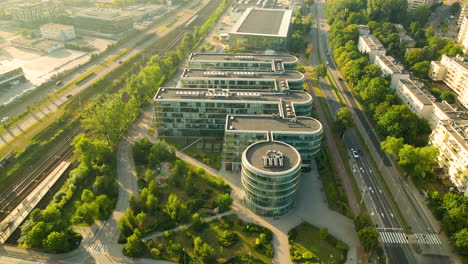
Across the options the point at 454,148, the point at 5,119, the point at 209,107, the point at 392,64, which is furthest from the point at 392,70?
the point at 5,119

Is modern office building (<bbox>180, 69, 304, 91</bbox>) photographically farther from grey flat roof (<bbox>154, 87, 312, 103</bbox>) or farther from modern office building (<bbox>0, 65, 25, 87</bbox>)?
modern office building (<bbox>0, 65, 25, 87</bbox>)

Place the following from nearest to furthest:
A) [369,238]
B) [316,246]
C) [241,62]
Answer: [369,238] → [316,246] → [241,62]

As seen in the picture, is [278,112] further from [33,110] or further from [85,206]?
[33,110]

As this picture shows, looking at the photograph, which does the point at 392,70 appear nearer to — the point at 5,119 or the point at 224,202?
the point at 224,202

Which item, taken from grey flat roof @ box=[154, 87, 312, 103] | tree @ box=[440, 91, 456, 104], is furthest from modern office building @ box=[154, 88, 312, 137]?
tree @ box=[440, 91, 456, 104]

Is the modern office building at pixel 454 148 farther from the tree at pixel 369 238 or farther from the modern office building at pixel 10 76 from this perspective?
the modern office building at pixel 10 76

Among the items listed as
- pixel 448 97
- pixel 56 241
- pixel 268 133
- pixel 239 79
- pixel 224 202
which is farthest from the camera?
pixel 448 97
